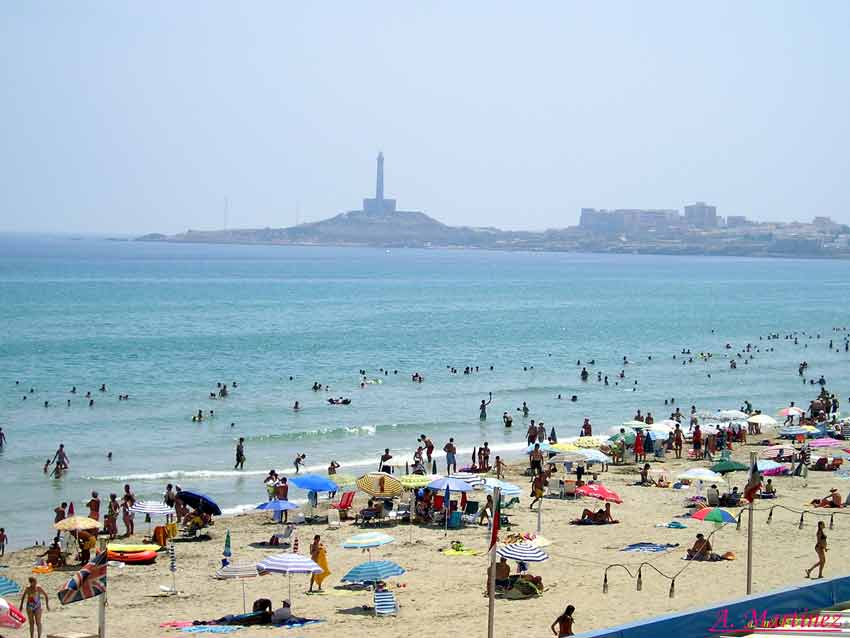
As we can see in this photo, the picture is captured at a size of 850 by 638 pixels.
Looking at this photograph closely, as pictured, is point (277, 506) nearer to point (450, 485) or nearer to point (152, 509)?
point (152, 509)

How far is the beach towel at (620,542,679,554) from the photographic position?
883 inches

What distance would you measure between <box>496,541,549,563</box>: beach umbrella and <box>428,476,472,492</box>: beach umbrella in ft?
15.1

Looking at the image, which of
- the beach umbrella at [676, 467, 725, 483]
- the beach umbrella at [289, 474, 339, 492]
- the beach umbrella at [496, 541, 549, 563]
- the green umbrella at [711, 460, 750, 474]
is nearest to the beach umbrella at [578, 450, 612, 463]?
the green umbrella at [711, 460, 750, 474]

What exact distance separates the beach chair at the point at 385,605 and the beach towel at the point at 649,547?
20.0ft

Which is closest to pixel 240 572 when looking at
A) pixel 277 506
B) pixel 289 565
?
pixel 289 565

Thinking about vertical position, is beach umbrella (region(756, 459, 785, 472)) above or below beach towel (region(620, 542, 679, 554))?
above

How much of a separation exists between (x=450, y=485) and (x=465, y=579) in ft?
12.9

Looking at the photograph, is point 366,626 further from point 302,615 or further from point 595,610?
point 595,610

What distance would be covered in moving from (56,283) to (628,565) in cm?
12523

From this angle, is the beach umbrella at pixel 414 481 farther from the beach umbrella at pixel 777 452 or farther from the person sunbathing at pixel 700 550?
the beach umbrella at pixel 777 452

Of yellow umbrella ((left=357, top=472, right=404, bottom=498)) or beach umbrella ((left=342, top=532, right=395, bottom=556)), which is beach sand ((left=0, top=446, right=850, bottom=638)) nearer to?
beach umbrella ((left=342, top=532, right=395, bottom=556))

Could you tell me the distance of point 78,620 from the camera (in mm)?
18031

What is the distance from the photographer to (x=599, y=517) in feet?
83.4

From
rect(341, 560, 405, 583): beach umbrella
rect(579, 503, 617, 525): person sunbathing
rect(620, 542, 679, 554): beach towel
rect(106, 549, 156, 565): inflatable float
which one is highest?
rect(341, 560, 405, 583): beach umbrella
